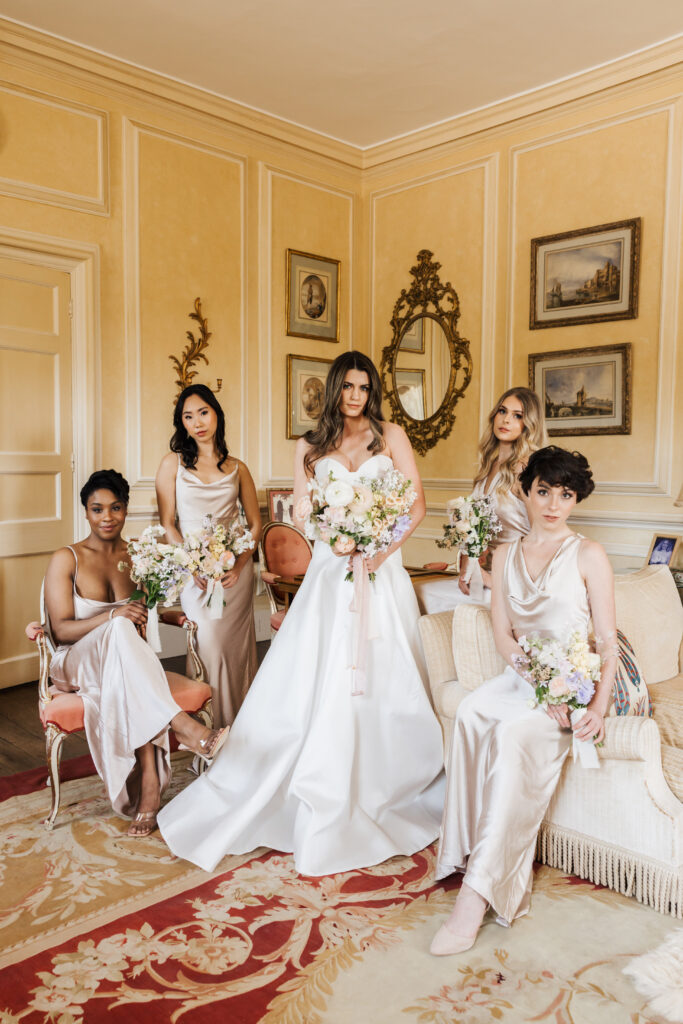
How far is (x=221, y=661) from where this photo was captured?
4.10 metres

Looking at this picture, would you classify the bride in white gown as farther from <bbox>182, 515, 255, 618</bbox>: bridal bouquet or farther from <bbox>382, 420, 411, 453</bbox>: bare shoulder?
<bbox>182, 515, 255, 618</bbox>: bridal bouquet

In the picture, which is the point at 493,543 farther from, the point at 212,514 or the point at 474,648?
the point at 212,514

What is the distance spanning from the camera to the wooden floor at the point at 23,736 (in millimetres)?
4059

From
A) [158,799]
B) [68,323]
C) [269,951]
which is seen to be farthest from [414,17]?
[269,951]

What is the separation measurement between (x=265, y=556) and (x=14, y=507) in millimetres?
1660

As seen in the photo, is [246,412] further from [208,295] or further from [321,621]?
[321,621]

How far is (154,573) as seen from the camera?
3.39 m

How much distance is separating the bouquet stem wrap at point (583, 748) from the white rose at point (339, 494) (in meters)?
1.06

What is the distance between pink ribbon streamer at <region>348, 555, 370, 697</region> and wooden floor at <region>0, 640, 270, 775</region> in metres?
1.79

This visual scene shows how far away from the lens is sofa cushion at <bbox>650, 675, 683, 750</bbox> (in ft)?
9.88

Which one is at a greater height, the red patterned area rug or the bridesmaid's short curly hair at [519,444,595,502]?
the bridesmaid's short curly hair at [519,444,595,502]

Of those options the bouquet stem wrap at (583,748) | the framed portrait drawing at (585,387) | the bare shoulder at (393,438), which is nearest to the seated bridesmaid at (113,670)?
the bare shoulder at (393,438)

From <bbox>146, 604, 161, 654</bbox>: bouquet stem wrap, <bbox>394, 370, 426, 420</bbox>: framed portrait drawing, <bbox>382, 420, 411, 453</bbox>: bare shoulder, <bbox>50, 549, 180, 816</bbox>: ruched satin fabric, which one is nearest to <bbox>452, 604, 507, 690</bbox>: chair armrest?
<bbox>382, 420, 411, 453</bbox>: bare shoulder

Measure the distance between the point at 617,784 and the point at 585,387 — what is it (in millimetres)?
3619
